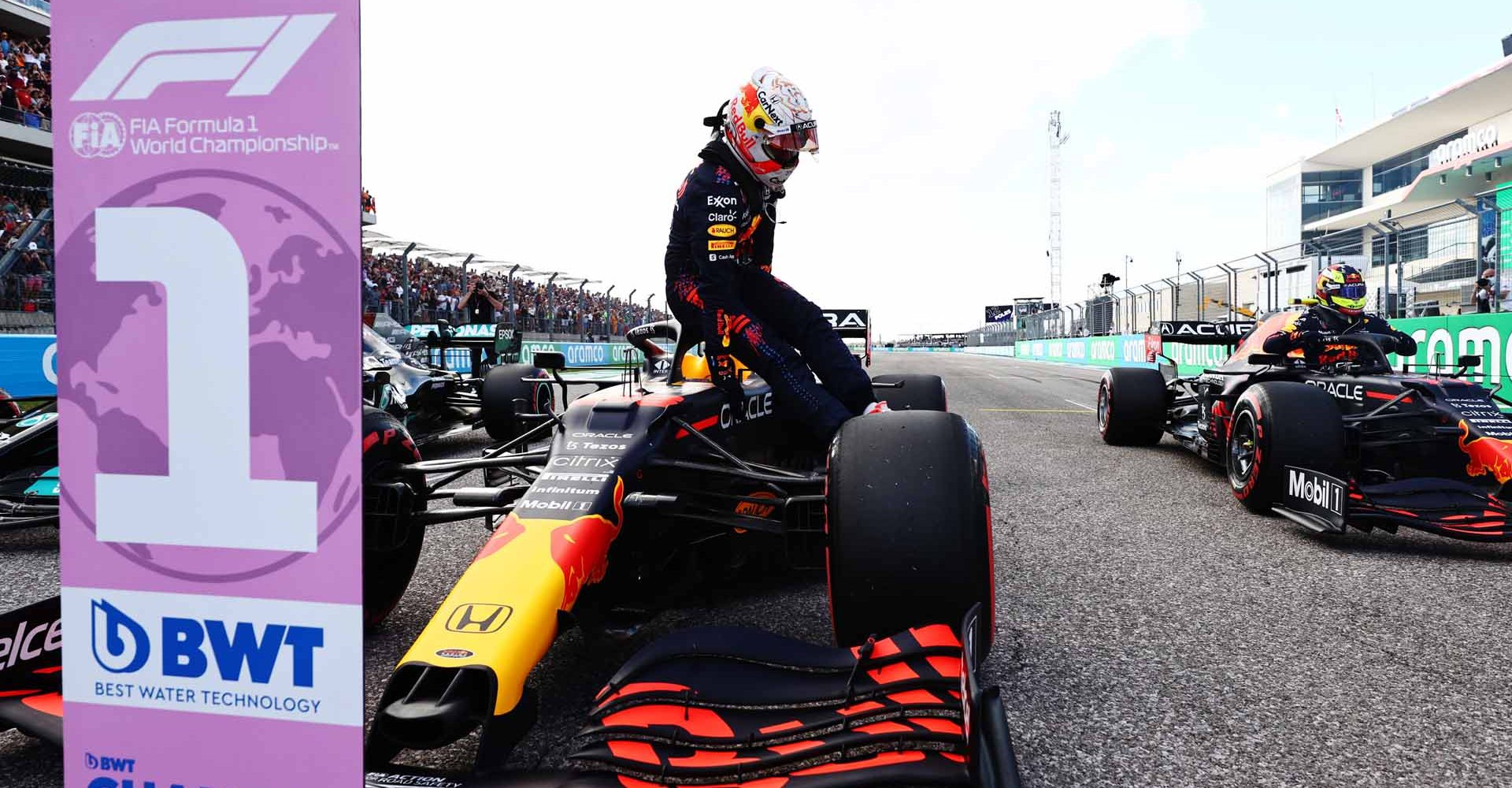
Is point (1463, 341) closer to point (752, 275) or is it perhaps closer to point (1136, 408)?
point (1136, 408)

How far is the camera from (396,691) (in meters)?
1.69

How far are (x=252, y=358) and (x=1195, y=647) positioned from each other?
2.63 metres

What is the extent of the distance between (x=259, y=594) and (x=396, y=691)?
511mm

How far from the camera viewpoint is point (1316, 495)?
14.1ft

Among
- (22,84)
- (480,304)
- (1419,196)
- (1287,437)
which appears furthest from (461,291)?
(1419,196)

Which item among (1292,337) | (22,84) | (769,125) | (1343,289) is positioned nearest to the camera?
(769,125)

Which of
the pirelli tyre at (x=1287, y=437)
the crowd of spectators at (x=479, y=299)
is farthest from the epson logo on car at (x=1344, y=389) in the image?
the crowd of spectators at (x=479, y=299)

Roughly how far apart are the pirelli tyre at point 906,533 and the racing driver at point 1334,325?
4.95 m

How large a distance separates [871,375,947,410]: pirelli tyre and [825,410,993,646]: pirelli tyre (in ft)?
8.40

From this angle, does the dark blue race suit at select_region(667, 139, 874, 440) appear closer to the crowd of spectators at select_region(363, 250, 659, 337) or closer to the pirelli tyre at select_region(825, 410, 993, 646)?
the pirelli tyre at select_region(825, 410, 993, 646)

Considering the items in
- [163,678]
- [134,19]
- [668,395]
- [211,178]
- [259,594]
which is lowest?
[163,678]

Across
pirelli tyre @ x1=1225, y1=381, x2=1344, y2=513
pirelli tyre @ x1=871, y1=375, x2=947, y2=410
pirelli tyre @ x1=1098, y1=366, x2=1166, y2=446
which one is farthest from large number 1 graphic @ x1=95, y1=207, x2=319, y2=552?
pirelli tyre @ x1=1098, y1=366, x2=1166, y2=446

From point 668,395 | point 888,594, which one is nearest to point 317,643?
point 888,594

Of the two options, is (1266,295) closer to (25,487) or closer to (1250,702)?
(1250,702)
